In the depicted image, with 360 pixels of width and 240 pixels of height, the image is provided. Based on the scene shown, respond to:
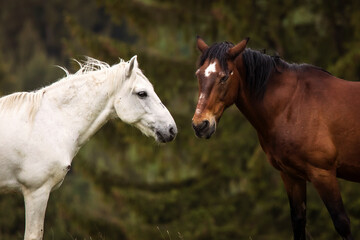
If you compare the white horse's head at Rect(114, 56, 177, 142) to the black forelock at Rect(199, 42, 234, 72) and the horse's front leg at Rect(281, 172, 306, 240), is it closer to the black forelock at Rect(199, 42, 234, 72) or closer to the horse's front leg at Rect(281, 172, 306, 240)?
the black forelock at Rect(199, 42, 234, 72)

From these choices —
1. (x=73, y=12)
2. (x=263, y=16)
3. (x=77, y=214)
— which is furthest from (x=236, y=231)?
(x=73, y=12)

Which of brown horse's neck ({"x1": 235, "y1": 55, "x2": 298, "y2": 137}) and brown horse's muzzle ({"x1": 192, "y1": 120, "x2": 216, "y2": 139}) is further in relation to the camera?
brown horse's neck ({"x1": 235, "y1": 55, "x2": 298, "y2": 137})

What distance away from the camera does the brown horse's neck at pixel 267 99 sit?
5758mm

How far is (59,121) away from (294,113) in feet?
7.19

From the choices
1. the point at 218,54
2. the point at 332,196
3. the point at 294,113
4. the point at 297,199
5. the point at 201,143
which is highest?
the point at 218,54

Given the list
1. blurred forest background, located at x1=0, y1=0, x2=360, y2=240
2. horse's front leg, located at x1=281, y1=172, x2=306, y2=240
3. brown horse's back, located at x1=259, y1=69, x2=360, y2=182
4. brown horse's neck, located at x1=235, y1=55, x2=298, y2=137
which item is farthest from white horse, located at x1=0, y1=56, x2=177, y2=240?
blurred forest background, located at x1=0, y1=0, x2=360, y2=240

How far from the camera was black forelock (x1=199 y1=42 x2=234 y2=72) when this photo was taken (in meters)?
5.53

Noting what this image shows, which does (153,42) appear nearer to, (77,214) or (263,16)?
(263,16)

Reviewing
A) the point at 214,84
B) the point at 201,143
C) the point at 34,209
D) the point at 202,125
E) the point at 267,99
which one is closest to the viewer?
the point at 34,209

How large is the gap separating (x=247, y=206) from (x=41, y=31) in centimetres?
3018

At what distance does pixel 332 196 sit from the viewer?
5.46 meters

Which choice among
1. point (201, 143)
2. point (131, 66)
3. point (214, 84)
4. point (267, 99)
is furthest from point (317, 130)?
point (201, 143)

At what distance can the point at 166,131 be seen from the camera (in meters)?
5.57

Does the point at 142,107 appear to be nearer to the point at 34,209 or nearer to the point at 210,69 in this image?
the point at 210,69
